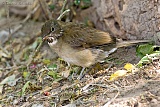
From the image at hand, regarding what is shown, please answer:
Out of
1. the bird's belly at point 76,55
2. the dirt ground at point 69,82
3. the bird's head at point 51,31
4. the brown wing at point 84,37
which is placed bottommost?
the dirt ground at point 69,82

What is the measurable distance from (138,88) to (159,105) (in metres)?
0.48

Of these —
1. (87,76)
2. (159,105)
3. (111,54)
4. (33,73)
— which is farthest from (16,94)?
(159,105)

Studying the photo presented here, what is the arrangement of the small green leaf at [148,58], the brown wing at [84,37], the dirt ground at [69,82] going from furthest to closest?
1. the brown wing at [84,37]
2. the small green leaf at [148,58]
3. the dirt ground at [69,82]

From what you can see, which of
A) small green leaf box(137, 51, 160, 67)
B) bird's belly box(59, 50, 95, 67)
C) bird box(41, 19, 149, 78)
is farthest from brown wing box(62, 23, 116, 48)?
small green leaf box(137, 51, 160, 67)

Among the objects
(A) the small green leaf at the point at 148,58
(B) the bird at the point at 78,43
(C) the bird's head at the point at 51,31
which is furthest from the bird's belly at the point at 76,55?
(A) the small green leaf at the point at 148,58

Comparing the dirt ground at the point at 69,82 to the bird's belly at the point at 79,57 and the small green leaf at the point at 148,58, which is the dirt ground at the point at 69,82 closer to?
the small green leaf at the point at 148,58

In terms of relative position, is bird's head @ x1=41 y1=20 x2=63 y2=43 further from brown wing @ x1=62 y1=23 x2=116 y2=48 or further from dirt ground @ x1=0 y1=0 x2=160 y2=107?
dirt ground @ x1=0 y1=0 x2=160 y2=107

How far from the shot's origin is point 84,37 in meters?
6.24

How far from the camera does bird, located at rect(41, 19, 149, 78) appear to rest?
6.10 metres

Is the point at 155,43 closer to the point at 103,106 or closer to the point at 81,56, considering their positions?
the point at 81,56

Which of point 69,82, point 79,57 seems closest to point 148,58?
point 79,57

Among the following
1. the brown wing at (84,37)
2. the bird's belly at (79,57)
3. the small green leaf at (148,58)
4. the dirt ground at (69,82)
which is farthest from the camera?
the brown wing at (84,37)

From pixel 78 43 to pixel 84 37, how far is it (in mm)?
158

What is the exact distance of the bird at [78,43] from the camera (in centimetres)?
610
